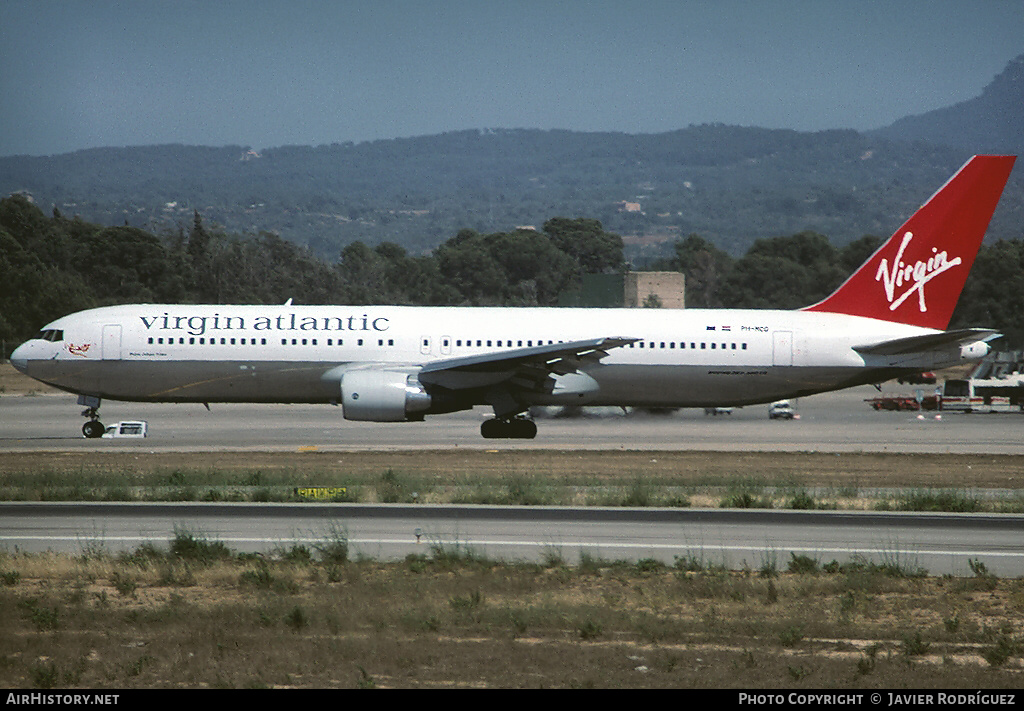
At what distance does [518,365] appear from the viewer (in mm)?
31531

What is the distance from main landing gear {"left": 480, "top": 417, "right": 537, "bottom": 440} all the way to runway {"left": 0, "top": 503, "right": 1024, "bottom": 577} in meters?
13.2

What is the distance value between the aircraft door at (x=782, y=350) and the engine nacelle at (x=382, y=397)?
1046 cm

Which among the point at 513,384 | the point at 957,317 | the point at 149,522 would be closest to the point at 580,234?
the point at 957,317

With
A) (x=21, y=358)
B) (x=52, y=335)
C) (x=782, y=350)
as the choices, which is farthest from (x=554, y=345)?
(x=21, y=358)

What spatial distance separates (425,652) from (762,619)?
397 centimetres

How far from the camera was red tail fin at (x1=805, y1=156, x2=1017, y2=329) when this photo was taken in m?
33.3

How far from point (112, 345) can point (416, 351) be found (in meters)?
8.88

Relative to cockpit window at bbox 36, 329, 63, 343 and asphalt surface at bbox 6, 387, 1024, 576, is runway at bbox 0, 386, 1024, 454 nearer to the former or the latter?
cockpit window at bbox 36, 329, 63, 343

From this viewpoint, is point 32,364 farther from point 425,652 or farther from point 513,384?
point 425,652

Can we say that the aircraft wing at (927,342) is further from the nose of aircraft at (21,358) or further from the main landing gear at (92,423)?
the nose of aircraft at (21,358)

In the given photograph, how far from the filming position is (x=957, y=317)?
3558 inches

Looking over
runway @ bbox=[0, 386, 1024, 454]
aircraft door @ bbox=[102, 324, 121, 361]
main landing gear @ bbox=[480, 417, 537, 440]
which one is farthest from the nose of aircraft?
main landing gear @ bbox=[480, 417, 537, 440]

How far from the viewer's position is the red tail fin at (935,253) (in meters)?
33.3
